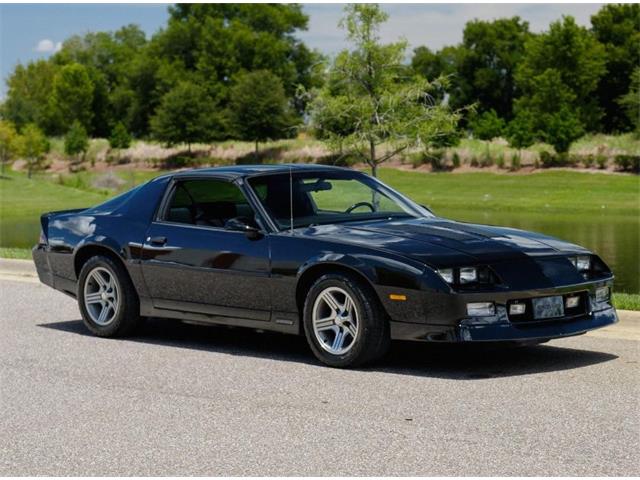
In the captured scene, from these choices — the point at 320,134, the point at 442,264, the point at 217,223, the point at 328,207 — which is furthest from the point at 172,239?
the point at 320,134

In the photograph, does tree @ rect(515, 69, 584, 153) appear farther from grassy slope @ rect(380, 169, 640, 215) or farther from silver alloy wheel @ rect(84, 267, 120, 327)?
silver alloy wheel @ rect(84, 267, 120, 327)

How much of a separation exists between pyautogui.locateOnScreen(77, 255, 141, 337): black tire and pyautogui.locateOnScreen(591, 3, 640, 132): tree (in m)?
75.9

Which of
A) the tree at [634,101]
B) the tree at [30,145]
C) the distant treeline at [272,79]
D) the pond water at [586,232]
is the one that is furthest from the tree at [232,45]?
the pond water at [586,232]

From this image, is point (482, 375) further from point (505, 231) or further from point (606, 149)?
point (606, 149)

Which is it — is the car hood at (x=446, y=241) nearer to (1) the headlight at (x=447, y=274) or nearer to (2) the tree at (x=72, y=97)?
(1) the headlight at (x=447, y=274)

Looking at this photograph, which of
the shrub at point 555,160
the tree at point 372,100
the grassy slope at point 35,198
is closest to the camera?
the tree at point 372,100

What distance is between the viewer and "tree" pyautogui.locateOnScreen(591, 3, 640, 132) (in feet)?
289

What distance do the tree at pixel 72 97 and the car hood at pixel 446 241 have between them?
107 m

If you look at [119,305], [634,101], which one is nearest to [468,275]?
[119,305]

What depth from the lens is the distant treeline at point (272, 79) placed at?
79.9 meters

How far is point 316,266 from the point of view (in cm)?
865

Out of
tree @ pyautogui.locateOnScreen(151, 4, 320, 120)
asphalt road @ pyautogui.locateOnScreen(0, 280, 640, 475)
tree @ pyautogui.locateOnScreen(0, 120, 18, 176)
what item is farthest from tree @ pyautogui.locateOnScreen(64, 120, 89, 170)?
asphalt road @ pyautogui.locateOnScreen(0, 280, 640, 475)

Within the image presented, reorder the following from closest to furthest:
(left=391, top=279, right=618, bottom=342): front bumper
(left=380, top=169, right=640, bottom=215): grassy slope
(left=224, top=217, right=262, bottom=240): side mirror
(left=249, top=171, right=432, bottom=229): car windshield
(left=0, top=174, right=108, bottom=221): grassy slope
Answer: (left=391, top=279, right=618, bottom=342): front bumper < (left=224, top=217, right=262, bottom=240): side mirror < (left=249, top=171, right=432, bottom=229): car windshield < (left=0, top=174, right=108, bottom=221): grassy slope < (left=380, top=169, right=640, bottom=215): grassy slope

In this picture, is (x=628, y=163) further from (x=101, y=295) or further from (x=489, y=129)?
(x=101, y=295)
